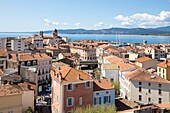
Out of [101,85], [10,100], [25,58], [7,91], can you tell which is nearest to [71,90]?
[101,85]

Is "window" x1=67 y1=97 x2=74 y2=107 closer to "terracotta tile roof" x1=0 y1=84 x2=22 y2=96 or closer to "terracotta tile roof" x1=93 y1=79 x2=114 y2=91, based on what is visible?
"terracotta tile roof" x1=93 y1=79 x2=114 y2=91

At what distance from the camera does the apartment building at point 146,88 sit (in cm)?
3944

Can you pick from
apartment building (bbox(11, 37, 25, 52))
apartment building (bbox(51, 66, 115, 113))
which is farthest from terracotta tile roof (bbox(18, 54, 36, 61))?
apartment building (bbox(11, 37, 25, 52))

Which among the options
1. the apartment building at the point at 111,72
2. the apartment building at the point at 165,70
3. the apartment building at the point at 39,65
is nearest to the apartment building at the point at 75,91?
the apartment building at the point at 111,72

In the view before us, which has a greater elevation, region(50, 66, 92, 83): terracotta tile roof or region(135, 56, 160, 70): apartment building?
region(50, 66, 92, 83): terracotta tile roof

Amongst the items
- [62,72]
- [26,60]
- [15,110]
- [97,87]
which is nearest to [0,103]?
[15,110]

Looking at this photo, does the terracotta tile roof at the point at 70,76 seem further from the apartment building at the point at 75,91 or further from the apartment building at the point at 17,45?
the apartment building at the point at 17,45

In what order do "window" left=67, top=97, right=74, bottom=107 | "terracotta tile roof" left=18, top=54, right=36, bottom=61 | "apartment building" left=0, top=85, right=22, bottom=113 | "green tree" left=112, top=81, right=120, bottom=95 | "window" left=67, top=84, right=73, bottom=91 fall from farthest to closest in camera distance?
"terracotta tile roof" left=18, top=54, right=36, bottom=61 → "green tree" left=112, top=81, right=120, bottom=95 → "window" left=67, top=97, right=74, bottom=107 → "window" left=67, top=84, right=73, bottom=91 → "apartment building" left=0, top=85, right=22, bottom=113

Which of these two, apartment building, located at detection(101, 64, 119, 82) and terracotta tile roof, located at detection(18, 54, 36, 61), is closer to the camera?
apartment building, located at detection(101, 64, 119, 82)

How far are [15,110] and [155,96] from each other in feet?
74.2

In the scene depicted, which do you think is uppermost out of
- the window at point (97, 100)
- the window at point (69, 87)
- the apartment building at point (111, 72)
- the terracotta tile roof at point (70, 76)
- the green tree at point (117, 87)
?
the terracotta tile roof at point (70, 76)

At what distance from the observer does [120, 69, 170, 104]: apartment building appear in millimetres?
39438

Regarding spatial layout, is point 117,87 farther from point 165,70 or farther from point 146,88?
point 165,70

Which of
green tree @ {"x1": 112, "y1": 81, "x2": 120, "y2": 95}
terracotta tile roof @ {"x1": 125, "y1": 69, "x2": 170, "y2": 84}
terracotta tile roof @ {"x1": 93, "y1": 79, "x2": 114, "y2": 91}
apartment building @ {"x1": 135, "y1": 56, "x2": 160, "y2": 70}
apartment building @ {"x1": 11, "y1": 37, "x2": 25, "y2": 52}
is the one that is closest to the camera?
terracotta tile roof @ {"x1": 93, "y1": 79, "x2": 114, "y2": 91}
